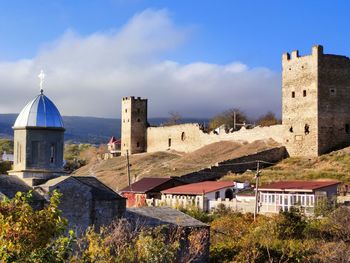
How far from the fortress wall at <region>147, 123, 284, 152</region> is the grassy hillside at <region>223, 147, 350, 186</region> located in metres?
4.92

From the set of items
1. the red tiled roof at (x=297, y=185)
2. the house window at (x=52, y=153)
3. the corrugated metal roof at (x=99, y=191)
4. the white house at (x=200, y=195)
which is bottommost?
the white house at (x=200, y=195)

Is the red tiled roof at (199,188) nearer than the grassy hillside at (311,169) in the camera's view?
Yes

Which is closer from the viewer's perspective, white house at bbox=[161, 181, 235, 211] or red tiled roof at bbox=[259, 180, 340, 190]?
red tiled roof at bbox=[259, 180, 340, 190]

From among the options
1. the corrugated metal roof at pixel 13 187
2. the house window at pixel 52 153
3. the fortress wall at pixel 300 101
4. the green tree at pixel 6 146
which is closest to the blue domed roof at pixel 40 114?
the house window at pixel 52 153

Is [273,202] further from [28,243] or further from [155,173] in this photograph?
[28,243]

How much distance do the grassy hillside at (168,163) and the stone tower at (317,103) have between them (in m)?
3.14

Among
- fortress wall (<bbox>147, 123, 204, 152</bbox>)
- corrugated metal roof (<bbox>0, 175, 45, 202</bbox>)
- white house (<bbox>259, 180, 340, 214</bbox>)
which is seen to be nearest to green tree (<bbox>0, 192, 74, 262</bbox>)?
corrugated metal roof (<bbox>0, 175, 45, 202</bbox>)

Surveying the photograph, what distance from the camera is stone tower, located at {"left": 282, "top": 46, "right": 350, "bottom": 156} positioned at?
154ft

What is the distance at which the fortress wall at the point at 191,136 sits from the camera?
52.8 metres

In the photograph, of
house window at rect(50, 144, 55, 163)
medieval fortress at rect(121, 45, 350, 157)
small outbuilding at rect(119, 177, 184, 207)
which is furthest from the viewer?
medieval fortress at rect(121, 45, 350, 157)

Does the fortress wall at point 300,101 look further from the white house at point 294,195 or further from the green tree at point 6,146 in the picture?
the green tree at point 6,146

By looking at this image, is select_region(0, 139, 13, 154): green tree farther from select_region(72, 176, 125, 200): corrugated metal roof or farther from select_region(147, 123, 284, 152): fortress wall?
select_region(72, 176, 125, 200): corrugated metal roof

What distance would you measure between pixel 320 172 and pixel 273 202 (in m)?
7.55

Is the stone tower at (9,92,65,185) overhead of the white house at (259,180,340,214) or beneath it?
overhead
